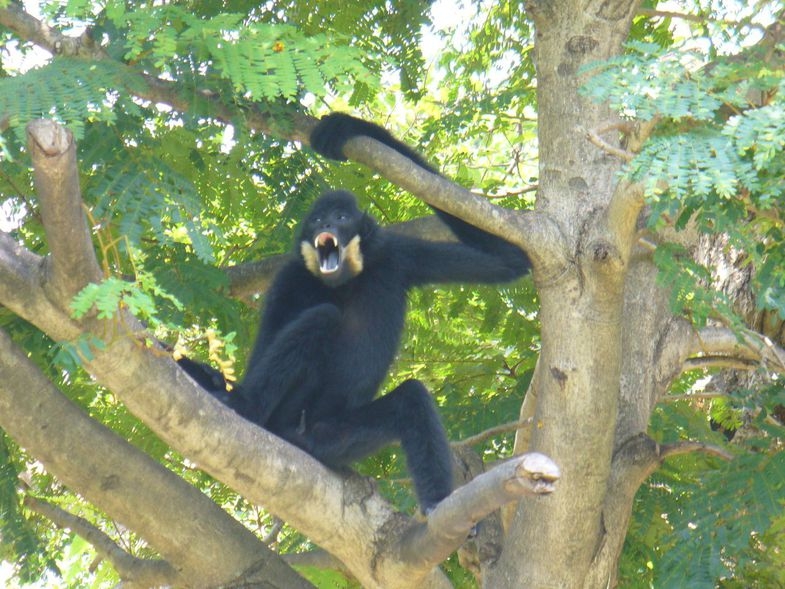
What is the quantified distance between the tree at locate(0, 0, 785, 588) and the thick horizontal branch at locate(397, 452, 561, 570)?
13 millimetres

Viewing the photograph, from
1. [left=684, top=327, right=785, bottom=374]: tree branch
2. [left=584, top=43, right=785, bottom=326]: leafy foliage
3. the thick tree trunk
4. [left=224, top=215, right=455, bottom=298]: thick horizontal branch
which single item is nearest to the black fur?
[left=224, top=215, right=455, bottom=298]: thick horizontal branch

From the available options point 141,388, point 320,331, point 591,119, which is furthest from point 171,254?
point 591,119

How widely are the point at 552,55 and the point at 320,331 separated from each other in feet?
6.14

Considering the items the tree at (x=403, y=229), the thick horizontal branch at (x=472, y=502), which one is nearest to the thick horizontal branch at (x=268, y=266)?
the tree at (x=403, y=229)

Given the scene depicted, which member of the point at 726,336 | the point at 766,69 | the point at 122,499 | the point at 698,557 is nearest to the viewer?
the point at 766,69

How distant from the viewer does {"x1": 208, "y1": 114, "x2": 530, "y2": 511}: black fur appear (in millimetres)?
5133

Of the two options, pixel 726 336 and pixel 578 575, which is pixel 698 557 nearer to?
pixel 578 575

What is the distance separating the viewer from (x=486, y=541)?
4973 mm

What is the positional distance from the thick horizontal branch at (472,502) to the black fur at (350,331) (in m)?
0.64

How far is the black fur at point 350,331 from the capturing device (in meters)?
5.13

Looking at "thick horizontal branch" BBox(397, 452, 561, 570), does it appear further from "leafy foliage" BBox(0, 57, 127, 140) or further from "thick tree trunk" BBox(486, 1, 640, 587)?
"leafy foliage" BBox(0, 57, 127, 140)

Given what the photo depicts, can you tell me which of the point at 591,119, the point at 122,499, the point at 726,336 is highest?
the point at 591,119

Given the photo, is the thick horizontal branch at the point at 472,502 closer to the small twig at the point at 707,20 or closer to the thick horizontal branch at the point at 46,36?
the small twig at the point at 707,20

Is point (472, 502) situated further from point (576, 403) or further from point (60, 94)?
point (60, 94)
